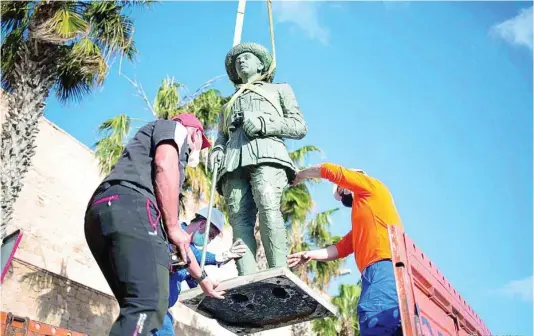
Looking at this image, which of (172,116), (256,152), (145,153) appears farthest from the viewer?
(172,116)

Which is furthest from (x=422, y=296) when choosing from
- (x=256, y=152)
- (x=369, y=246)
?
(x=256, y=152)

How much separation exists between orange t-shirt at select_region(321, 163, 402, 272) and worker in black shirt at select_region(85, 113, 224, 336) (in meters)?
1.44

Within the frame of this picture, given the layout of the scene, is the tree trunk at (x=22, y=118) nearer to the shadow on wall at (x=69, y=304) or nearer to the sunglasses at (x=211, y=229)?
the shadow on wall at (x=69, y=304)

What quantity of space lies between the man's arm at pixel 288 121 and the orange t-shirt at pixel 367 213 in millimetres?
753

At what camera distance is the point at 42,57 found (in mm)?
10148

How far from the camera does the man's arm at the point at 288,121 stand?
5.01 metres

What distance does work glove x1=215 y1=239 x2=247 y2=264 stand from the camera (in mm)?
4668

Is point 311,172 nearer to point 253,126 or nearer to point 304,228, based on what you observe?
point 253,126

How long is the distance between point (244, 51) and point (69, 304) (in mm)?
6987

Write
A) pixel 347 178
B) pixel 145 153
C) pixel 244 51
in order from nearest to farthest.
→ 1. pixel 145 153
2. pixel 347 178
3. pixel 244 51

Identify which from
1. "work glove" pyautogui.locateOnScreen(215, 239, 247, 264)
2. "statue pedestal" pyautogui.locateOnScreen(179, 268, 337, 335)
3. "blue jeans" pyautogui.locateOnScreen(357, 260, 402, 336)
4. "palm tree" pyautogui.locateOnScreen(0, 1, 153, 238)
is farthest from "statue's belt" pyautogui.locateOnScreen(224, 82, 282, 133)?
"palm tree" pyautogui.locateOnScreen(0, 1, 153, 238)

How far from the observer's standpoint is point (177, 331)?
43.0 feet

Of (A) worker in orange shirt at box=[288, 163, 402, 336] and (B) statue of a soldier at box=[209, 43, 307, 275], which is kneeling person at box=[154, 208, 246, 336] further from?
(A) worker in orange shirt at box=[288, 163, 402, 336]

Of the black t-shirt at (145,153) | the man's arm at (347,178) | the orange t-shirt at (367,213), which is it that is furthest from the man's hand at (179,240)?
the man's arm at (347,178)
